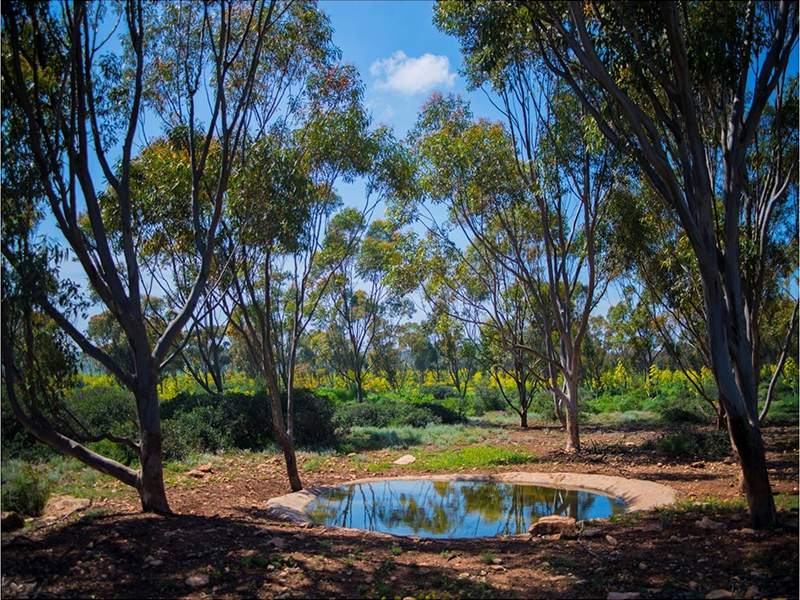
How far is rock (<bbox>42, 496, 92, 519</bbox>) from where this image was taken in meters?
7.38

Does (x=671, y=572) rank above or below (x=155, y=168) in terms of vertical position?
below

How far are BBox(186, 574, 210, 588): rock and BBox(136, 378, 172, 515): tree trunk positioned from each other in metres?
2.54

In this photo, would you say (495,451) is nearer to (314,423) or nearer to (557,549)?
(314,423)

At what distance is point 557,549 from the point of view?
261 inches

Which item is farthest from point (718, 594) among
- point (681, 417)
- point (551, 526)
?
point (681, 417)

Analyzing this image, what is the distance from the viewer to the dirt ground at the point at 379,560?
508cm

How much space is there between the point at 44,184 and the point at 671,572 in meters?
7.49

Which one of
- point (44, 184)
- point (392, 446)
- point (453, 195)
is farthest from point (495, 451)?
point (44, 184)

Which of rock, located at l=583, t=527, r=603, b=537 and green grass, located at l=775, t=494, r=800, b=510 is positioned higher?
green grass, located at l=775, t=494, r=800, b=510

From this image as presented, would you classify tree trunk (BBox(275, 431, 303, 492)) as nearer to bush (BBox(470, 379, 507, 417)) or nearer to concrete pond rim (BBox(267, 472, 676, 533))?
concrete pond rim (BBox(267, 472, 676, 533))

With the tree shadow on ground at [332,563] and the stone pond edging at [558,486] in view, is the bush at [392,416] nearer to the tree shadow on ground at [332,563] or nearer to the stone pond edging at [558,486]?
the stone pond edging at [558,486]

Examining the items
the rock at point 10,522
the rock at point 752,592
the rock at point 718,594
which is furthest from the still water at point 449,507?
the rock at point 10,522

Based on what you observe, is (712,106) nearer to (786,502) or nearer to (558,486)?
(786,502)

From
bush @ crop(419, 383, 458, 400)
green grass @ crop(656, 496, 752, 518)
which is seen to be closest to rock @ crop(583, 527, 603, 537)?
green grass @ crop(656, 496, 752, 518)
